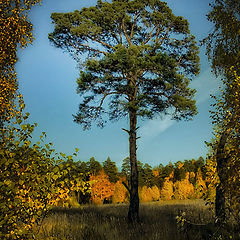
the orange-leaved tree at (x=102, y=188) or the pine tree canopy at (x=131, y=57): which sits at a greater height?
the pine tree canopy at (x=131, y=57)

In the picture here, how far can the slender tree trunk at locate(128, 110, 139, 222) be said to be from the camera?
899 cm

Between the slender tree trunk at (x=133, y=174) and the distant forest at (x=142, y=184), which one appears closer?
the slender tree trunk at (x=133, y=174)

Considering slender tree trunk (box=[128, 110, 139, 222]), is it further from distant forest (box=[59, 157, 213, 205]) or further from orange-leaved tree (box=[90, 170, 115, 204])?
orange-leaved tree (box=[90, 170, 115, 204])

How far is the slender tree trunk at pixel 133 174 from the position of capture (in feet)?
29.5

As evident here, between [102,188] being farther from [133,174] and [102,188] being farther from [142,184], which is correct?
[133,174]

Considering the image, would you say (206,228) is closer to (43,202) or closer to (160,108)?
(43,202)

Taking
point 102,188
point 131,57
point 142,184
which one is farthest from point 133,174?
A: point 142,184

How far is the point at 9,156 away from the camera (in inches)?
115

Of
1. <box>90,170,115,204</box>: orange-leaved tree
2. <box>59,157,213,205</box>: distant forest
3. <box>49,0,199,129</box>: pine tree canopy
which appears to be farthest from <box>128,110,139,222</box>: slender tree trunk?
<box>90,170,115,204</box>: orange-leaved tree

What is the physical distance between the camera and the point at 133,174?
9.57 metres

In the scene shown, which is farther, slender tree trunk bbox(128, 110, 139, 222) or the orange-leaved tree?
the orange-leaved tree

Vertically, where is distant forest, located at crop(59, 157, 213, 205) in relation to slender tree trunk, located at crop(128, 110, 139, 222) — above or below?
below

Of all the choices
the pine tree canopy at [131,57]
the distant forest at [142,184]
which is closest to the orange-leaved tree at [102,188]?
the distant forest at [142,184]

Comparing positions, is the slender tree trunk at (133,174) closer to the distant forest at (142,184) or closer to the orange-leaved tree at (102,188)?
the distant forest at (142,184)
